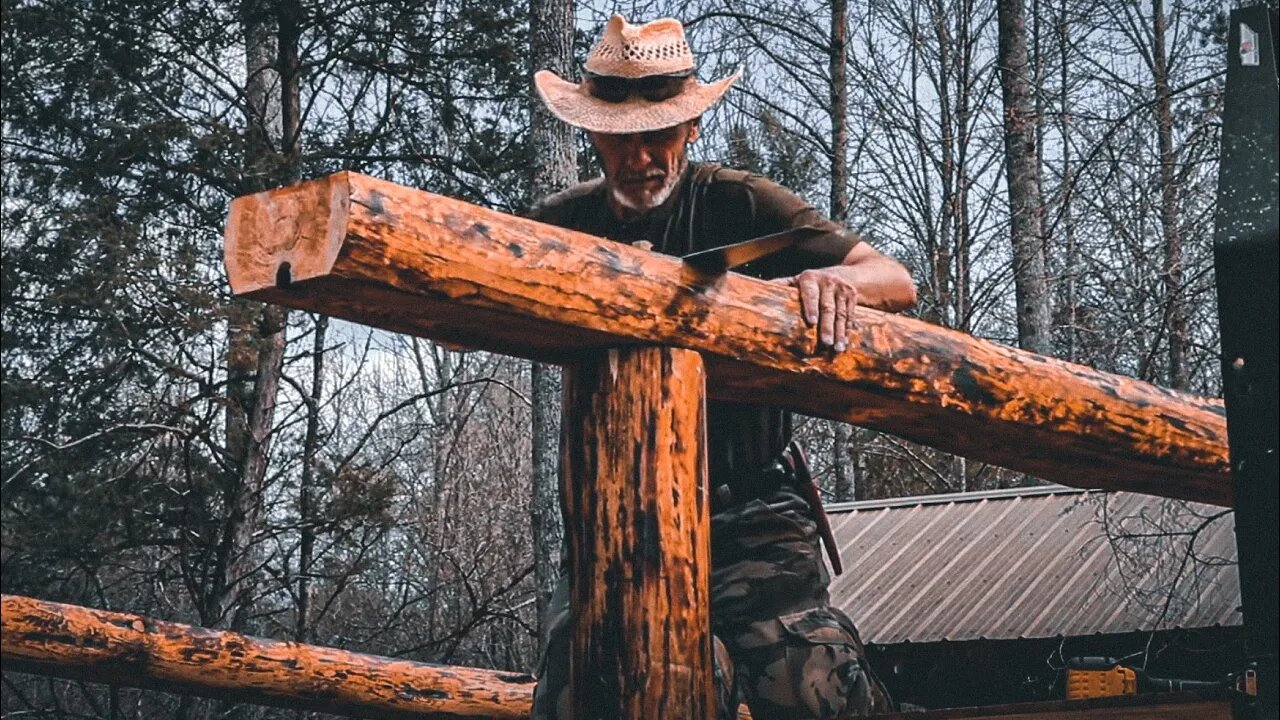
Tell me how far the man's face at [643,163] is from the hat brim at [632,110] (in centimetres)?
6

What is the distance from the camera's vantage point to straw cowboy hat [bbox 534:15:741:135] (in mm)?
4211

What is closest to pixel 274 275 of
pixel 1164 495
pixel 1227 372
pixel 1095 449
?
pixel 1227 372

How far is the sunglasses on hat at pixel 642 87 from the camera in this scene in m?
4.29

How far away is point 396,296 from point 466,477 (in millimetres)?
25636

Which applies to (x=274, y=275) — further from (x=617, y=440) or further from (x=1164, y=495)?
(x=1164, y=495)

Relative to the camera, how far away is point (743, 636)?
434 centimetres

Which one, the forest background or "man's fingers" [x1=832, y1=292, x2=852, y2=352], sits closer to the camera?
"man's fingers" [x1=832, y1=292, x2=852, y2=352]

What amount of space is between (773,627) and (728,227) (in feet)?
3.40

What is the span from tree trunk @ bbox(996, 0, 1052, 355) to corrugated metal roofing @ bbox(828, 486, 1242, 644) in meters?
1.78

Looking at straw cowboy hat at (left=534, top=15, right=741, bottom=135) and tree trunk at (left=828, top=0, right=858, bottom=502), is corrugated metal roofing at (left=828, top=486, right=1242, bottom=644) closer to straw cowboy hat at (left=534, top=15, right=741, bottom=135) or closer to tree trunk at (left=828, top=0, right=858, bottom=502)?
tree trunk at (left=828, top=0, right=858, bottom=502)

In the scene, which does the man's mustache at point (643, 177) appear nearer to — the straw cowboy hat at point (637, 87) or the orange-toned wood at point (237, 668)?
the straw cowboy hat at point (637, 87)

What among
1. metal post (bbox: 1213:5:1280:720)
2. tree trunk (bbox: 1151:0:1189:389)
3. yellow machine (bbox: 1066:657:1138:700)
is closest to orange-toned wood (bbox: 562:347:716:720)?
metal post (bbox: 1213:5:1280:720)

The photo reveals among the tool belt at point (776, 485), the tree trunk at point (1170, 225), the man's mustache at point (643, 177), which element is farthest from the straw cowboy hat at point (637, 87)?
the tree trunk at point (1170, 225)

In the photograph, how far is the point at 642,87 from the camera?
4297mm
